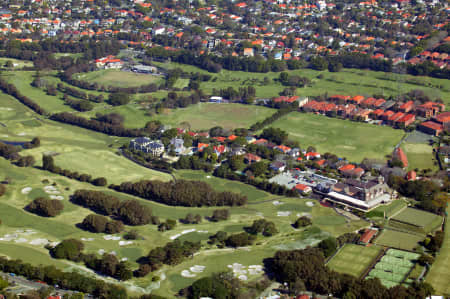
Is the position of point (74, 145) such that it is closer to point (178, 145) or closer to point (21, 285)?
point (178, 145)

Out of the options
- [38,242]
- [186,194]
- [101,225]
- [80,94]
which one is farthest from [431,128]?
[80,94]

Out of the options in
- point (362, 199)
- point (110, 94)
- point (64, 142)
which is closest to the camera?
point (362, 199)

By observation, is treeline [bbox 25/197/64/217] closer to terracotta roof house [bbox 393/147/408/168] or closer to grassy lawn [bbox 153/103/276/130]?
grassy lawn [bbox 153/103/276/130]

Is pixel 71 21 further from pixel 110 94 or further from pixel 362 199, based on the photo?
pixel 362 199

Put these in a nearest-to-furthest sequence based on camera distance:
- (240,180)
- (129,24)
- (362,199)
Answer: (362,199) < (240,180) < (129,24)

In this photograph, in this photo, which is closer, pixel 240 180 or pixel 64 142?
pixel 240 180

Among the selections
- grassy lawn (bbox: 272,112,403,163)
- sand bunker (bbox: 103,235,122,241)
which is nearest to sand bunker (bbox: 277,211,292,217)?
sand bunker (bbox: 103,235,122,241)

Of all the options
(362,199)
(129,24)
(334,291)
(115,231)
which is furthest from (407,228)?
(129,24)
